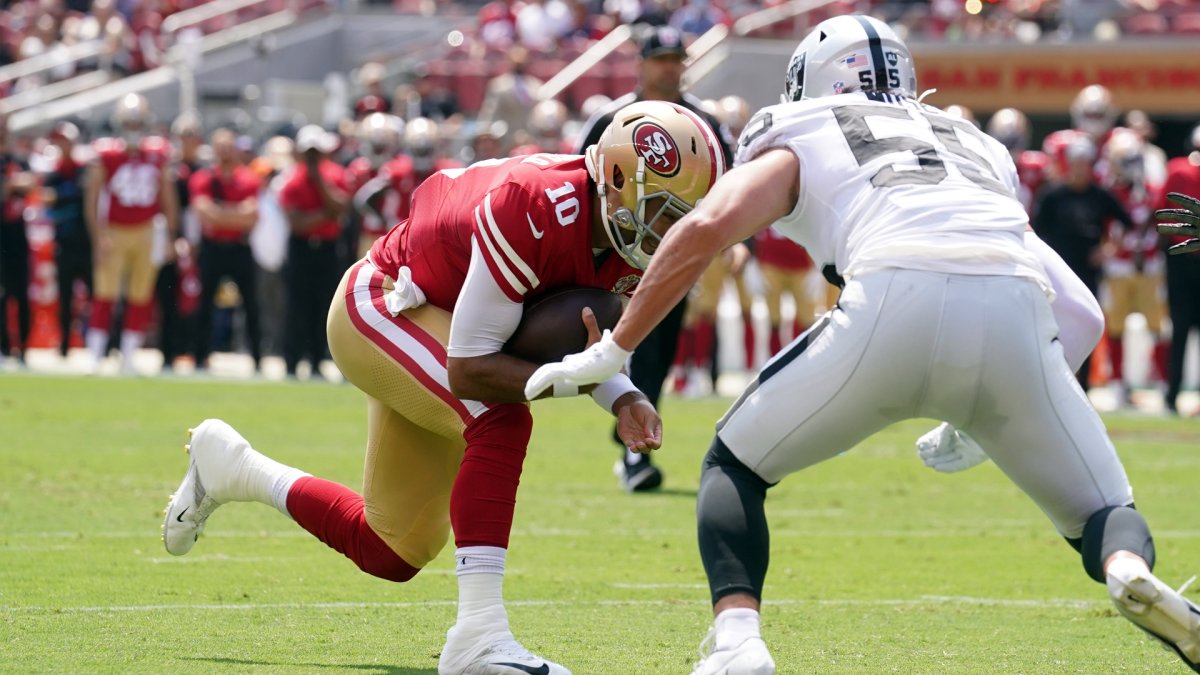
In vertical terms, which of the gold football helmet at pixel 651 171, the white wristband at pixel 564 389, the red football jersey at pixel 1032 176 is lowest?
the red football jersey at pixel 1032 176

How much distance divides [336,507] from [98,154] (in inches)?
436

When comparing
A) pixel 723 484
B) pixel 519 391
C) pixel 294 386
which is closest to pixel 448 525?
pixel 519 391

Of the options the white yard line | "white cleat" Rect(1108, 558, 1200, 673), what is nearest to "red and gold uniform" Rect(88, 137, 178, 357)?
the white yard line

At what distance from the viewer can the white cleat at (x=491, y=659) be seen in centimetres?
411

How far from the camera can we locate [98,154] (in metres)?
15.1

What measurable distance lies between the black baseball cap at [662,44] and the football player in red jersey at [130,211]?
764cm

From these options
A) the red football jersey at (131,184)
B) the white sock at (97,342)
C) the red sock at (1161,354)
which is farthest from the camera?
the white sock at (97,342)

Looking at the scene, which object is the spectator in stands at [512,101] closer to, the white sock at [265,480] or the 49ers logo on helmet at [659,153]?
the white sock at [265,480]

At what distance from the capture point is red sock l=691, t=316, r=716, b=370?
48.3 feet

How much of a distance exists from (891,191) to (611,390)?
921 mm

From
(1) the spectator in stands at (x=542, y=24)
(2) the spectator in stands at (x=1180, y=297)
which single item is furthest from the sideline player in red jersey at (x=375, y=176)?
(1) the spectator in stands at (x=542, y=24)

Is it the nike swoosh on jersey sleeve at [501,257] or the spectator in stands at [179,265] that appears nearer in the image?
the nike swoosh on jersey sleeve at [501,257]

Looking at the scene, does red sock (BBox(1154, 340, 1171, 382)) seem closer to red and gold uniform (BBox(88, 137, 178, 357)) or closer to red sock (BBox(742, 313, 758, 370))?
red sock (BBox(742, 313, 758, 370))

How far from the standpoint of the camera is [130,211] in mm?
14883
